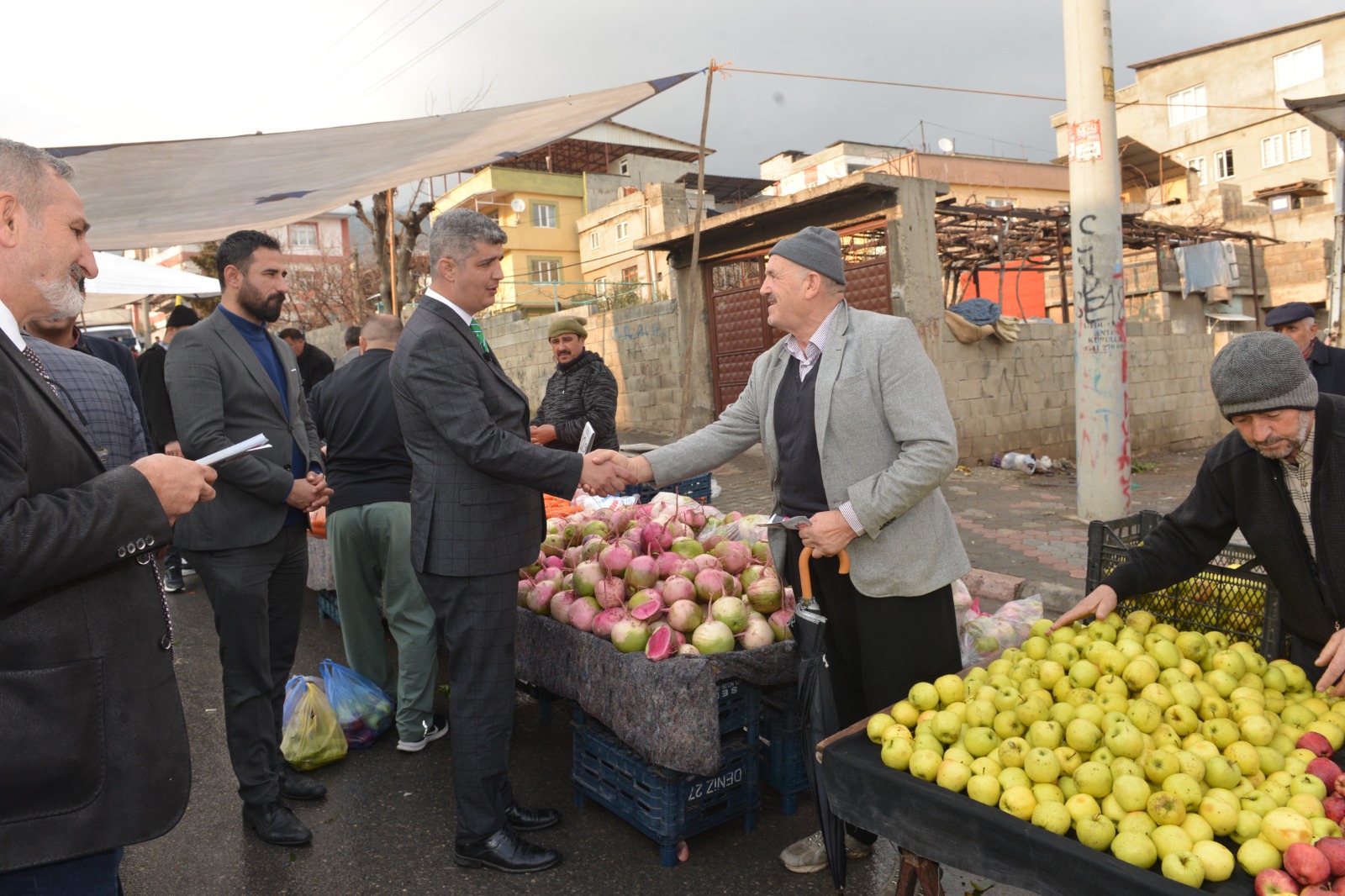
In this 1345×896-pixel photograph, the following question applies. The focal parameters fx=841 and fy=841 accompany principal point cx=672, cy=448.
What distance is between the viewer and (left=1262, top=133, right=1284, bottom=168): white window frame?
34.1 metres

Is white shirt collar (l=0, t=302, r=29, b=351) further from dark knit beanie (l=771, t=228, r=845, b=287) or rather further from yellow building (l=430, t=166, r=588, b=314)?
yellow building (l=430, t=166, r=588, b=314)

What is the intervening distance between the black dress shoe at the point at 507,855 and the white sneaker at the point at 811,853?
2.87 feet

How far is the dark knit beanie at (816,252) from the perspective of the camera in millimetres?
2832

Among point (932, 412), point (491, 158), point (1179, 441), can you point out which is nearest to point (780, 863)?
point (932, 412)

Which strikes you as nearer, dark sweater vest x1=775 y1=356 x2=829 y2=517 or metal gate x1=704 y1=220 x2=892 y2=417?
dark sweater vest x1=775 y1=356 x2=829 y2=517

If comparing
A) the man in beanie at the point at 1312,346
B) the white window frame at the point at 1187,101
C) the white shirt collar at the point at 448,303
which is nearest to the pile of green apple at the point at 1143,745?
the white shirt collar at the point at 448,303

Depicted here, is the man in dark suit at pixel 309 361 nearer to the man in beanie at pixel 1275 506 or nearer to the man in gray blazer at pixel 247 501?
the man in gray blazer at pixel 247 501

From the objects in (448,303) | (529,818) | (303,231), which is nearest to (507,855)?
(529,818)

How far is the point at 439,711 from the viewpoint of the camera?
4734 mm

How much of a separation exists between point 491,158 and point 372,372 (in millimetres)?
3244

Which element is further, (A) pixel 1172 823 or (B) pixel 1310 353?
(B) pixel 1310 353

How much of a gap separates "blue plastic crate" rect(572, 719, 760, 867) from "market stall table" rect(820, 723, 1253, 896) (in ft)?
3.18

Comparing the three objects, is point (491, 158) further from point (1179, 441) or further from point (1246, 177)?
point (1246, 177)

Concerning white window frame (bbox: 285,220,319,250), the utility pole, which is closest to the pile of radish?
the utility pole
